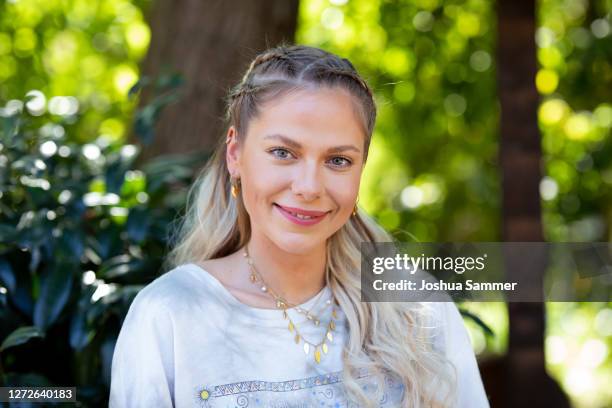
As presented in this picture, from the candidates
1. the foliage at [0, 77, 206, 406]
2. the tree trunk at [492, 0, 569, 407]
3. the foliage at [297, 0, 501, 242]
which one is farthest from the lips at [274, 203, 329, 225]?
the foliage at [297, 0, 501, 242]

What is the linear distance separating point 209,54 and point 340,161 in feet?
5.72

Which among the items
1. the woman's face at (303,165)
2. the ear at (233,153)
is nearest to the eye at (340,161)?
the woman's face at (303,165)

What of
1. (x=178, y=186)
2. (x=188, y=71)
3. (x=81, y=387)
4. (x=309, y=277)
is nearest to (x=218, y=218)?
(x=309, y=277)

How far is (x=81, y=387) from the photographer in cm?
246

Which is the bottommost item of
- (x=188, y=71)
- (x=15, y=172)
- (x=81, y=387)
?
(x=81, y=387)

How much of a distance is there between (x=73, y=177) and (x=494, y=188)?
10.1 ft

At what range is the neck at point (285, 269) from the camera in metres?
2.17

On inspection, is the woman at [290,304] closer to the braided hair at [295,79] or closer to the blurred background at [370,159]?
the braided hair at [295,79]

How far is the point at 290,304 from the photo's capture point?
2154 millimetres

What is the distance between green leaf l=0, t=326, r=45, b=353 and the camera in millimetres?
2213

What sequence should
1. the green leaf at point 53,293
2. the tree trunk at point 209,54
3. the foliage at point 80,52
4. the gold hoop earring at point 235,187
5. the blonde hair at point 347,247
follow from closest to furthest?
the blonde hair at point 347,247 → the gold hoop earring at point 235,187 → the green leaf at point 53,293 → the tree trunk at point 209,54 → the foliage at point 80,52

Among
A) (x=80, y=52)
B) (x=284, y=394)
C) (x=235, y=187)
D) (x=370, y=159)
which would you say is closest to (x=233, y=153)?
(x=235, y=187)

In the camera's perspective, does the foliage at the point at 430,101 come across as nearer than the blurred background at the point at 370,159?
No

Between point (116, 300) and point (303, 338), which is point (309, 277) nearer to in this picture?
point (303, 338)
